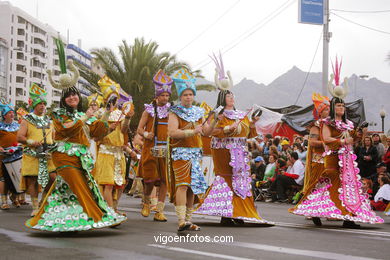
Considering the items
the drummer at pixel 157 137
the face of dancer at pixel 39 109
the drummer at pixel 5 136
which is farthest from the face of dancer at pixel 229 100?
the drummer at pixel 5 136

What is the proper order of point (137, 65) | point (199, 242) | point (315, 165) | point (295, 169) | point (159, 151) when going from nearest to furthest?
1. point (199, 242)
2. point (159, 151)
3. point (315, 165)
4. point (295, 169)
5. point (137, 65)

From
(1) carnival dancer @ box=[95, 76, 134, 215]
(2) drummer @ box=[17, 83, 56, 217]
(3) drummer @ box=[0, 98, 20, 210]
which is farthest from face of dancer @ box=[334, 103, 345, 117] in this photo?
(3) drummer @ box=[0, 98, 20, 210]

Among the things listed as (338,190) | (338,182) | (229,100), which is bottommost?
(338,190)

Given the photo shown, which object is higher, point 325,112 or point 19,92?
point 19,92

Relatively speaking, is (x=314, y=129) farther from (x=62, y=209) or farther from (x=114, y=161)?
(x=62, y=209)

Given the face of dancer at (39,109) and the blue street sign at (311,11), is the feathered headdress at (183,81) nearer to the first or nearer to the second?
the face of dancer at (39,109)

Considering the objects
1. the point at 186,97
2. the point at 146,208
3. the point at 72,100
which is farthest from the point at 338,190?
the point at 72,100

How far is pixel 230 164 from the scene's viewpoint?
9.31 m

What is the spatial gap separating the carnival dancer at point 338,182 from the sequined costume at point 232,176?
97cm

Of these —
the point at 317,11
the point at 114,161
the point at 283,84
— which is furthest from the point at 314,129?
the point at 283,84

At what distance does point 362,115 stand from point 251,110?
459 inches

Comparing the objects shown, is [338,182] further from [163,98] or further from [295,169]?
[295,169]

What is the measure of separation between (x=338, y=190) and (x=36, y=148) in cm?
544

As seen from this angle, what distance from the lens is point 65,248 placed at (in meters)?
6.64
